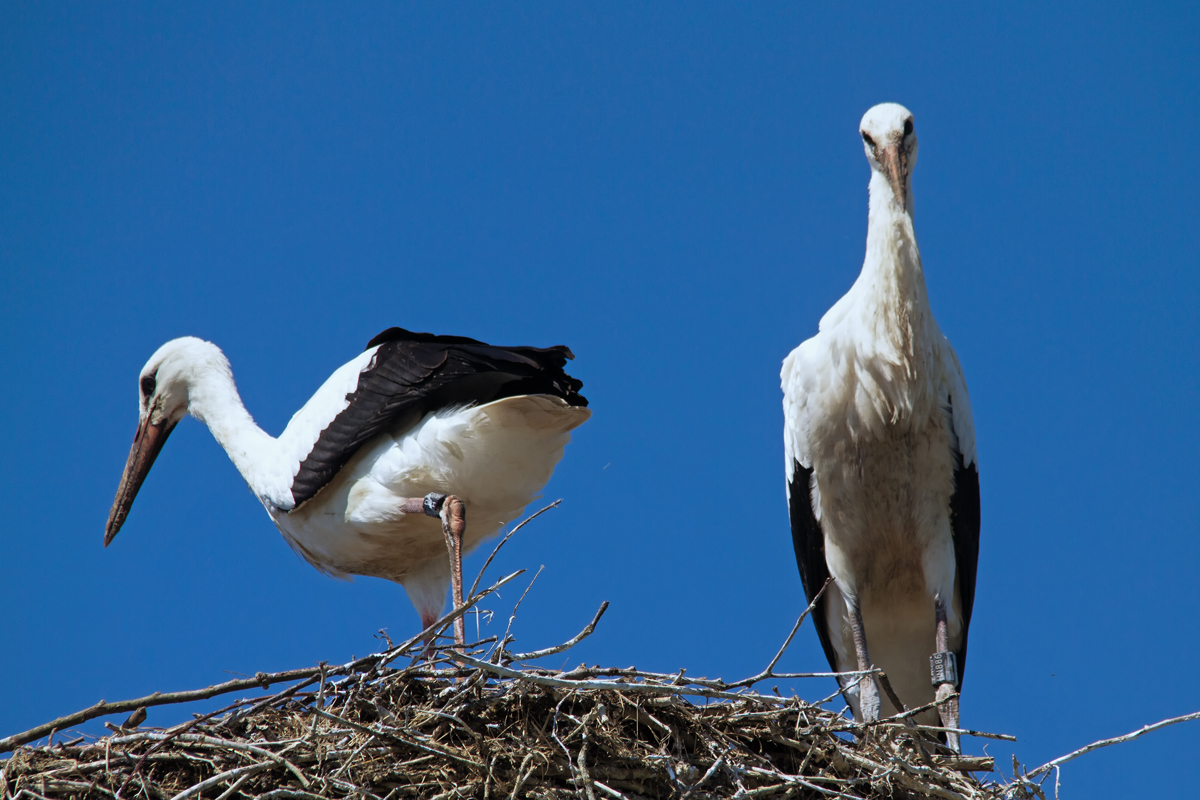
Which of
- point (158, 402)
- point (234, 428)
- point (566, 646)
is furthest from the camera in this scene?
point (158, 402)

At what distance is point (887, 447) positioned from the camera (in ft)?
17.1

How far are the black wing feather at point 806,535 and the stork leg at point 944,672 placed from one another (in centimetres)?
46

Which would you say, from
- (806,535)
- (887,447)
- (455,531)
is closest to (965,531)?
(887,447)

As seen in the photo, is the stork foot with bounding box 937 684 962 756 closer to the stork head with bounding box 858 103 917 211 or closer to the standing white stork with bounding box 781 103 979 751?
the standing white stork with bounding box 781 103 979 751

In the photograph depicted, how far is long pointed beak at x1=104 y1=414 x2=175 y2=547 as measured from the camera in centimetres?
714

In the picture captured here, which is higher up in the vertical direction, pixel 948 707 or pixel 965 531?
pixel 965 531

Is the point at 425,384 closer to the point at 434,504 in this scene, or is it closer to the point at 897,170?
the point at 434,504

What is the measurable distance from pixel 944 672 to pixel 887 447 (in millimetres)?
869

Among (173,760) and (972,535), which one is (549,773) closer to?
(173,760)

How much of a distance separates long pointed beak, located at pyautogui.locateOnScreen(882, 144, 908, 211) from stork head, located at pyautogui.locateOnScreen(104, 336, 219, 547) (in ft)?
11.3

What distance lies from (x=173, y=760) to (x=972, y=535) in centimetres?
303

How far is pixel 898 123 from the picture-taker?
17.3 feet

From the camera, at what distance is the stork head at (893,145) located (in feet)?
17.0

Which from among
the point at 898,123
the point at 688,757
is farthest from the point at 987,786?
the point at 898,123
